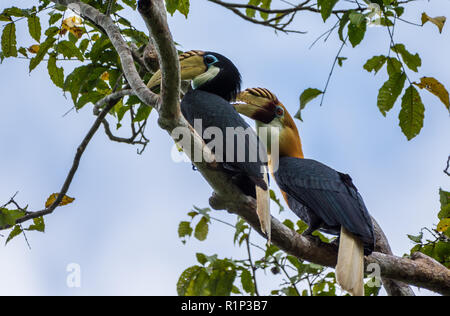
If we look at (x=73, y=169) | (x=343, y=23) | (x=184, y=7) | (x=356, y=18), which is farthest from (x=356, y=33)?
(x=73, y=169)

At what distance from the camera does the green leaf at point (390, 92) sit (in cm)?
273

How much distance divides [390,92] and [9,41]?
6.67 ft

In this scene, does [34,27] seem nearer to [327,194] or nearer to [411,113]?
[327,194]

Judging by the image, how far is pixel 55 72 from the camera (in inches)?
127

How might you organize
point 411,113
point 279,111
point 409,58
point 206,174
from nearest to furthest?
point 206,174 < point 411,113 < point 409,58 < point 279,111

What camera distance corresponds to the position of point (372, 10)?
2498 mm

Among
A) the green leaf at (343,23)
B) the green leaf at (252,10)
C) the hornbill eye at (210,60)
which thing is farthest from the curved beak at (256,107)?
the green leaf at (343,23)

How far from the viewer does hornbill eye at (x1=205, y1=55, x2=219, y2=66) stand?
10.4ft

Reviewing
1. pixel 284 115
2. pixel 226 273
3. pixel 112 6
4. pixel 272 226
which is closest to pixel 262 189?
pixel 272 226

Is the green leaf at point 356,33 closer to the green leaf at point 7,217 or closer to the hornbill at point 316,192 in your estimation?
the hornbill at point 316,192

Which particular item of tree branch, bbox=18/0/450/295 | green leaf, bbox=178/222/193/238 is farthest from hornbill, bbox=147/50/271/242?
green leaf, bbox=178/222/193/238

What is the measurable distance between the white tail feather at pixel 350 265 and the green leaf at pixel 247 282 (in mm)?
449

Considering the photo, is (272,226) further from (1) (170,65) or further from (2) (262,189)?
(1) (170,65)
